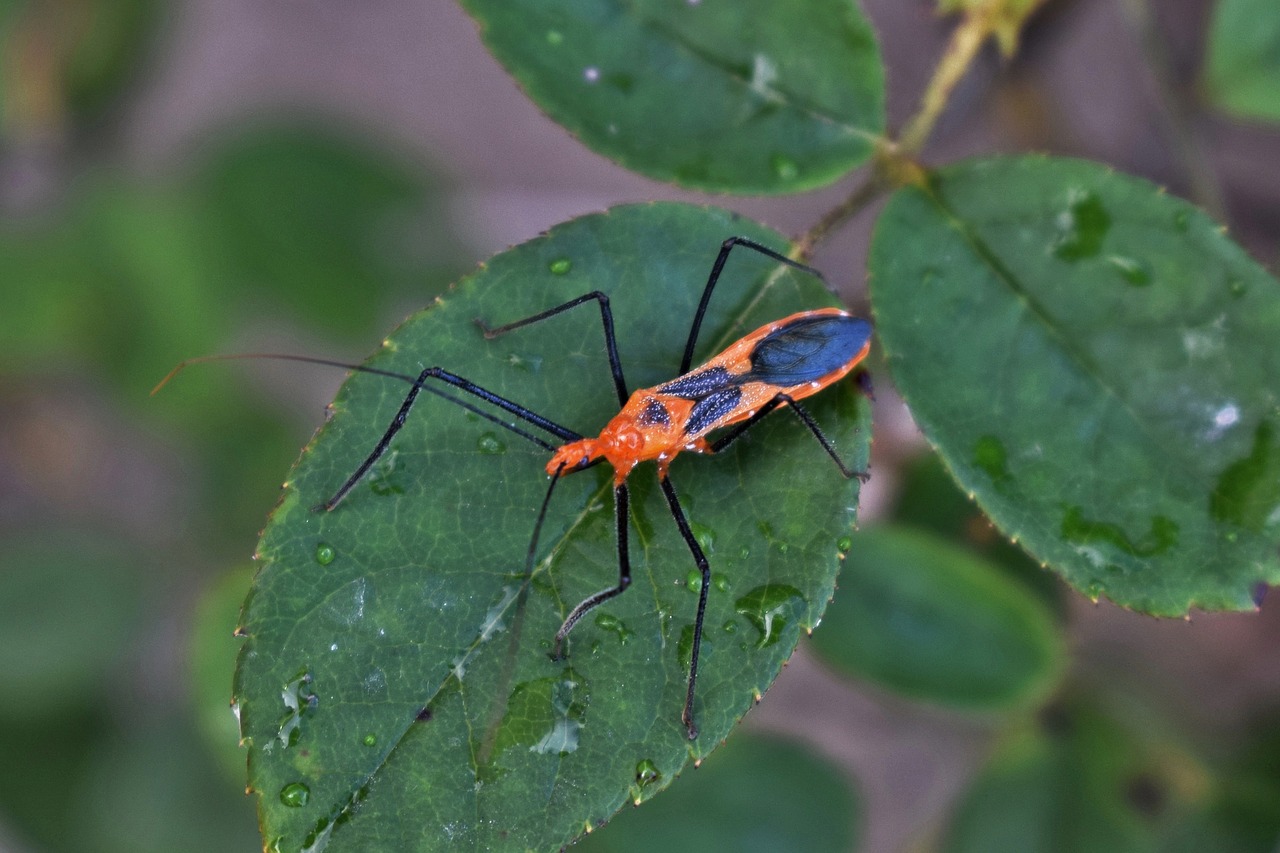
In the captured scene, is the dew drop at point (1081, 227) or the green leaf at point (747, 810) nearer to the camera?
the dew drop at point (1081, 227)

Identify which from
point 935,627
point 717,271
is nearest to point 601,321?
point 717,271

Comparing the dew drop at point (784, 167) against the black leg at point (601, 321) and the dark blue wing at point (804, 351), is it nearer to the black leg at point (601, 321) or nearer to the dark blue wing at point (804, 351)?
the dark blue wing at point (804, 351)

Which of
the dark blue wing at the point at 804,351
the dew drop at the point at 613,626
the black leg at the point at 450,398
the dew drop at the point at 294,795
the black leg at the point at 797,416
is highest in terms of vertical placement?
the black leg at the point at 450,398

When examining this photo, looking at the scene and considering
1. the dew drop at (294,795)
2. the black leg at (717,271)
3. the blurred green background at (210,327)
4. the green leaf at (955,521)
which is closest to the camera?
the dew drop at (294,795)

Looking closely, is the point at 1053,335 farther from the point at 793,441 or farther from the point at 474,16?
the point at 474,16

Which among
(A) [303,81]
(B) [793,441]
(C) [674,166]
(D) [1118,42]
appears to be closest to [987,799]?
(B) [793,441]

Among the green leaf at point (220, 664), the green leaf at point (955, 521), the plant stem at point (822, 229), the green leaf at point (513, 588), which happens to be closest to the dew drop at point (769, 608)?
the green leaf at point (513, 588)

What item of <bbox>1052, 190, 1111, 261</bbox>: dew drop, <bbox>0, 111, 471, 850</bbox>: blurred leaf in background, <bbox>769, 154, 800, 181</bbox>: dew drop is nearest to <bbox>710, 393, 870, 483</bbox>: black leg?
<bbox>769, 154, 800, 181</bbox>: dew drop

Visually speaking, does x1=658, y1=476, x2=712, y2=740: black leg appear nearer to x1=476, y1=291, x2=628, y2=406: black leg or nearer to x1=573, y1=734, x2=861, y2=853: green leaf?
x1=476, y1=291, x2=628, y2=406: black leg
